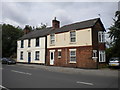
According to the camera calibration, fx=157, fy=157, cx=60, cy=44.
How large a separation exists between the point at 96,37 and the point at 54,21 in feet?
35.7

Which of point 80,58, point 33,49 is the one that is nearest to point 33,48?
point 33,49

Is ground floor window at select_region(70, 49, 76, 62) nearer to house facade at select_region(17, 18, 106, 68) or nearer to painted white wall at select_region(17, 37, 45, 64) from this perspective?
house facade at select_region(17, 18, 106, 68)

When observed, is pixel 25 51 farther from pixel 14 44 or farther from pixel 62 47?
pixel 14 44

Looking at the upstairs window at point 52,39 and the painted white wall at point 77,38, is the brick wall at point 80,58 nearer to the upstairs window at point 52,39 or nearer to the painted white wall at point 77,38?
the painted white wall at point 77,38

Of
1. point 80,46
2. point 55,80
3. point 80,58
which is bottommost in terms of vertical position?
point 55,80

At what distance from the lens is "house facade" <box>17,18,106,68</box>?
22.8 m

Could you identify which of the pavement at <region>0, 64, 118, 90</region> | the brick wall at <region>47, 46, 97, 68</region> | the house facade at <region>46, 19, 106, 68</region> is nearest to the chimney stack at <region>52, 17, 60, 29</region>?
the house facade at <region>46, 19, 106, 68</region>

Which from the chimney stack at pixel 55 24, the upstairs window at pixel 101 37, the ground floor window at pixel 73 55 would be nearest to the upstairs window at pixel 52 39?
the chimney stack at pixel 55 24

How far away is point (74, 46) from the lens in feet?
81.0

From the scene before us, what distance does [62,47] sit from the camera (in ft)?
86.8

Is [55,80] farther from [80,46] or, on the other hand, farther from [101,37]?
[101,37]

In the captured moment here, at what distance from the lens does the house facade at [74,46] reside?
22812mm

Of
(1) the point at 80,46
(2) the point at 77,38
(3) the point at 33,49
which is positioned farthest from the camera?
(3) the point at 33,49

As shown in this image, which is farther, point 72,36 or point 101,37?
point 72,36
